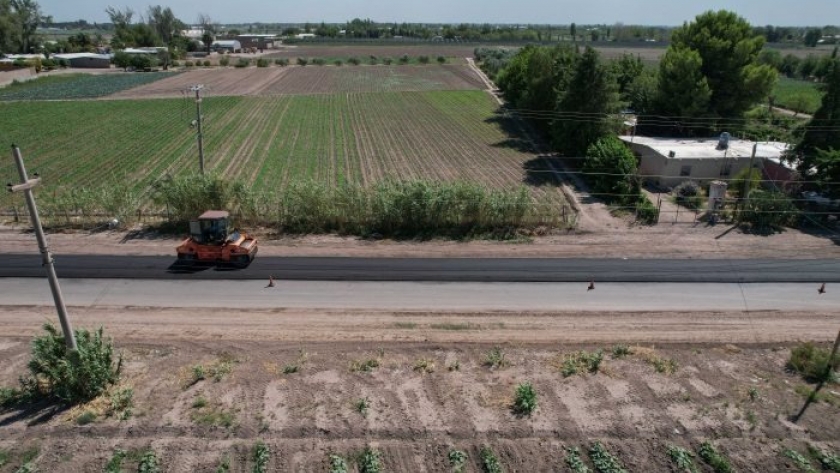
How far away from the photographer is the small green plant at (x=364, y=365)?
18.2 m

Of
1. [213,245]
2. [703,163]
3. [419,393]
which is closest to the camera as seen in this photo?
[419,393]

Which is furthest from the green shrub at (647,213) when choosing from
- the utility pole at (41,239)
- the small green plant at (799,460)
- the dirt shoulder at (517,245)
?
the utility pole at (41,239)

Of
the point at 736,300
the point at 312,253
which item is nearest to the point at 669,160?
the point at 736,300

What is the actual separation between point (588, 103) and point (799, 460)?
3436 cm

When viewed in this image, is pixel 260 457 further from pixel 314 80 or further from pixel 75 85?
pixel 75 85

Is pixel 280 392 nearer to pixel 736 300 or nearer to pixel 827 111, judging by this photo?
pixel 736 300

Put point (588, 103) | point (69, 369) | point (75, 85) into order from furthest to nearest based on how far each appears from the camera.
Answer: point (75, 85) < point (588, 103) < point (69, 369)

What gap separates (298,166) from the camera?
147ft

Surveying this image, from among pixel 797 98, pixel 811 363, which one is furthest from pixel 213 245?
pixel 797 98

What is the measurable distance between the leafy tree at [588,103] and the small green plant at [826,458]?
3261 centimetres

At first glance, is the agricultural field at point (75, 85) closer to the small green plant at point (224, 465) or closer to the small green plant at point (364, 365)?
the small green plant at point (364, 365)

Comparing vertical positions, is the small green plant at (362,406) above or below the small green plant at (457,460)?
above

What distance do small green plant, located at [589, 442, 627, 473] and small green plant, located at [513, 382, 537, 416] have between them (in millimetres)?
2006

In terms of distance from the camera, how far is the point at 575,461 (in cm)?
1447
